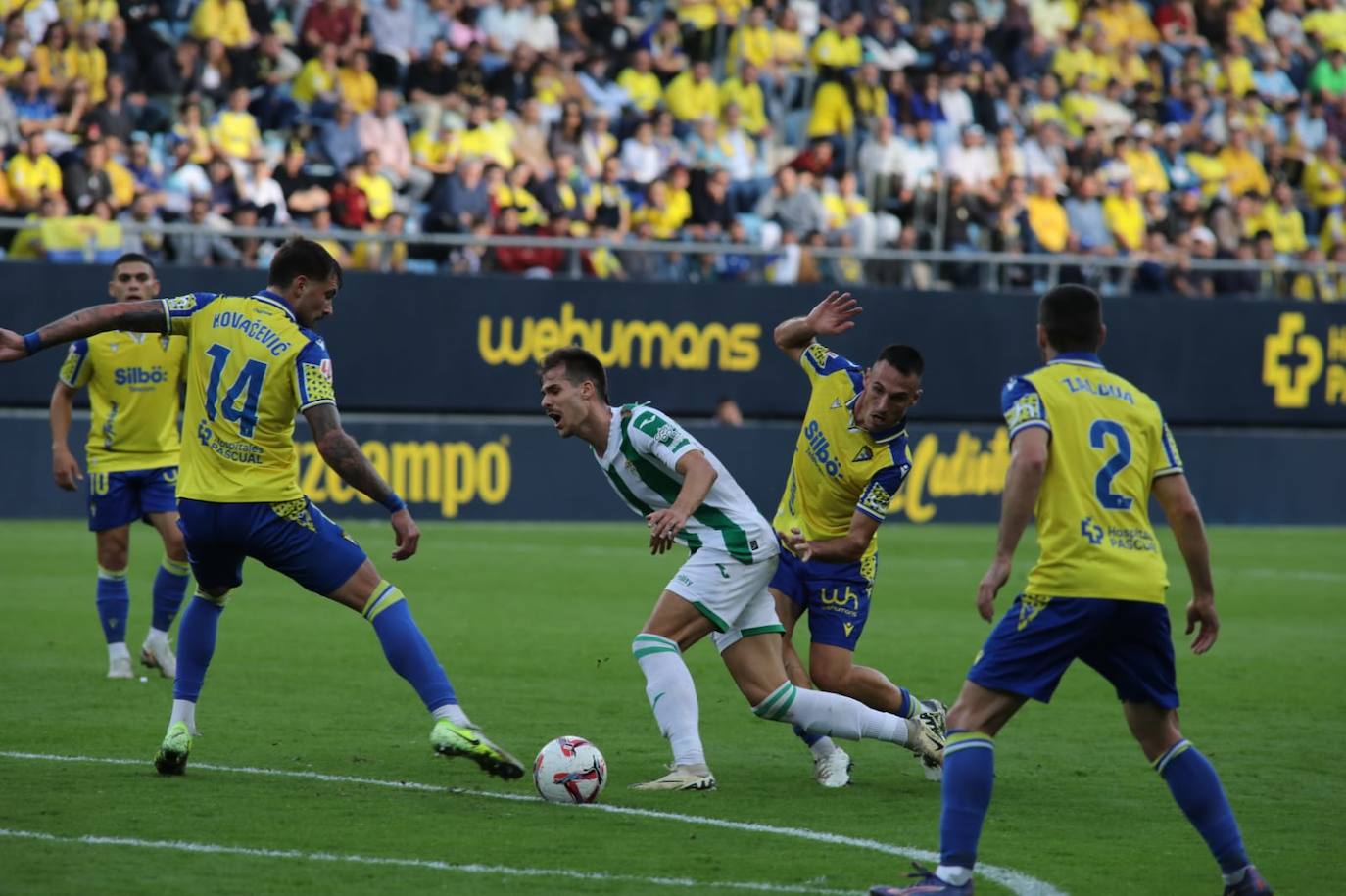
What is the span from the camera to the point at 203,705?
9.78 metres

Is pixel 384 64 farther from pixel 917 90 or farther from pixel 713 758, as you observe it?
pixel 713 758

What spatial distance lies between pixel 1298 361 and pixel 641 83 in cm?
984

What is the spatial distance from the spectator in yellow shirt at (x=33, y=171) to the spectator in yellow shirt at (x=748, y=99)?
9304 millimetres

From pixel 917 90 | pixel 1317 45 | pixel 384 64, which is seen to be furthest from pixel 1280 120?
pixel 384 64

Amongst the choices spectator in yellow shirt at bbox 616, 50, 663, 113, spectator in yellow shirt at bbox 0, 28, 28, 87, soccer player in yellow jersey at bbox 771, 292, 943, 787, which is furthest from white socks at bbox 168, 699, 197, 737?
spectator in yellow shirt at bbox 616, 50, 663, 113

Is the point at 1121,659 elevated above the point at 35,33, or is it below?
below

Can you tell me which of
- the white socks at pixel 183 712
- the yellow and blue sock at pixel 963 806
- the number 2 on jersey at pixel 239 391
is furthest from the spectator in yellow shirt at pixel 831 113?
the yellow and blue sock at pixel 963 806

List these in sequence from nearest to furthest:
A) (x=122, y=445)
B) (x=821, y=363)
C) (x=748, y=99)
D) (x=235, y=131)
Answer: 1. (x=821, y=363)
2. (x=122, y=445)
3. (x=235, y=131)
4. (x=748, y=99)

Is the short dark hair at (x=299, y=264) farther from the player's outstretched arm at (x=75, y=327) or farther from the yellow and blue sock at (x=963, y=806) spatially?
the yellow and blue sock at (x=963, y=806)

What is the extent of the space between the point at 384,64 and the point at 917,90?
25.3 feet

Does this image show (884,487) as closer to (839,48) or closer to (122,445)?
(122,445)

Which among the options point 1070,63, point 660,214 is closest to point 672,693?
point 660,214

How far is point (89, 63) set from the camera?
21.5 m

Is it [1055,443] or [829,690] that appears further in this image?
[829,690]
